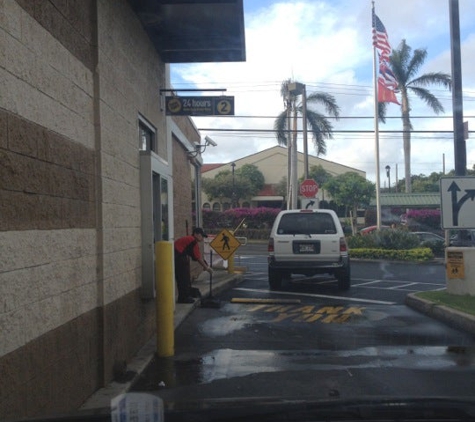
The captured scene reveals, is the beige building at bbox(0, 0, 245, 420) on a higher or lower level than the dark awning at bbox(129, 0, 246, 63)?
lower

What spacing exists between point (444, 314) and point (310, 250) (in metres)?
4.44

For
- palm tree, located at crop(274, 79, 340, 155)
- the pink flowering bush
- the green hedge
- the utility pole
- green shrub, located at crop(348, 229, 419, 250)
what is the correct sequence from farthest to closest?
1. the pink flowering bush
2. palm tree, located at crop(274, 79, 340, 155)
3. green shrub, located at crop(348, 229, 419, 250)
4. the green hedge
5. the utility pole

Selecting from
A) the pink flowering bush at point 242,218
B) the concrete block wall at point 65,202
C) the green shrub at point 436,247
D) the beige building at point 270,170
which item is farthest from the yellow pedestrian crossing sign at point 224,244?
the beige building at point 270,170

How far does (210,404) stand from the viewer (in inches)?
108

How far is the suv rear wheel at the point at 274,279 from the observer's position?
14.0 metres

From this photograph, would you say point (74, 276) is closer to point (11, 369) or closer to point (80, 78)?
point (11, 369)

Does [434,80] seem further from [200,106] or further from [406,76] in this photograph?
[200,106]

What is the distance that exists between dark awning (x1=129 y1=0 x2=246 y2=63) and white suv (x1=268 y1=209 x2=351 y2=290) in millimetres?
5118

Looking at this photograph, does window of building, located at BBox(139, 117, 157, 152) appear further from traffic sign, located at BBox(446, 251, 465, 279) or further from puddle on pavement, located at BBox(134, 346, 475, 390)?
traffic sign, located at BBox(446, 251, 465, 279)

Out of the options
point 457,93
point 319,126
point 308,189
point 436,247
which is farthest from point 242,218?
point 457,93

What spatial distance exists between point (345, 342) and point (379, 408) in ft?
18.3

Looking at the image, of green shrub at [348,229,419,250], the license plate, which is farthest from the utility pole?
green shrub at [348,229,419,250]

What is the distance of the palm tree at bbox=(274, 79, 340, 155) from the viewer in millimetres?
34656

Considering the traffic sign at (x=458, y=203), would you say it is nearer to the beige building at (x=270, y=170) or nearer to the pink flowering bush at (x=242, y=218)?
the pink flowering bush at (x=242, y=218)
